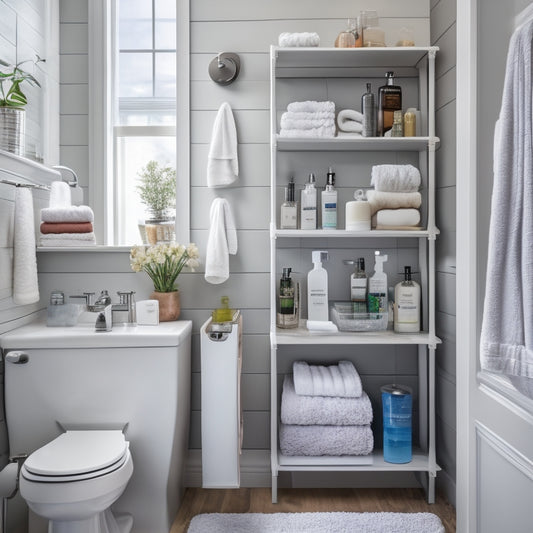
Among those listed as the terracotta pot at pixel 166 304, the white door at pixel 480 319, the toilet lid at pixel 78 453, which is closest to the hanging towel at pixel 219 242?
the terracotta pot at pixel 166 304

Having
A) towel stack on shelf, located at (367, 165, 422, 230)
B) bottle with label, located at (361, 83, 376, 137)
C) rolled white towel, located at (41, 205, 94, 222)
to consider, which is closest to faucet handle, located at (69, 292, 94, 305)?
rolled white towel, located at (41, 205, 94, 222)

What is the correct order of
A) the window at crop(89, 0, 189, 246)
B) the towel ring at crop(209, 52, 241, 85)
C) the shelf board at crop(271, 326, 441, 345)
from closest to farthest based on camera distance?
the shelf board at crop(271, 326, 441, 345)
the towel ring at crop(209, 52, 241, 85)
the window at crop(89, 0, 189, 246)

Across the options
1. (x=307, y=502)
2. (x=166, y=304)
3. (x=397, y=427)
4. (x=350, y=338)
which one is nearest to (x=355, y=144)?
(x=350, y=338)

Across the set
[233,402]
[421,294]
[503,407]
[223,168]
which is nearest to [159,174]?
[223,168]

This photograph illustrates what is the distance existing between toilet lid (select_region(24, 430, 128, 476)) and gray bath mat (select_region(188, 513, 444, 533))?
523mm

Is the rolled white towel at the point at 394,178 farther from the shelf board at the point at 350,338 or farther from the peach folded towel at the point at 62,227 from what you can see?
the peach folded towel at the point at 62,227

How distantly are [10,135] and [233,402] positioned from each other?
1333 mm

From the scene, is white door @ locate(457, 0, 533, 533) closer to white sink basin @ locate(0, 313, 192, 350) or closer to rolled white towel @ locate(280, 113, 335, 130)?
rolled white towel @ locate(280, 113, 335, 130)

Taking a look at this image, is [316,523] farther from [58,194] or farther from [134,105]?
[134,105]

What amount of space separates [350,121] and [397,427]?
4.32ft

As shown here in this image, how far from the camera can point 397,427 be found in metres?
1.98

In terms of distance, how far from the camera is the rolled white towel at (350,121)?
2037 mm

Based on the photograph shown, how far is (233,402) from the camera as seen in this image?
1846 mm

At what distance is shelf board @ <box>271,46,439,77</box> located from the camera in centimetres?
193
